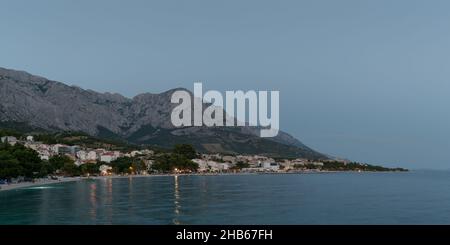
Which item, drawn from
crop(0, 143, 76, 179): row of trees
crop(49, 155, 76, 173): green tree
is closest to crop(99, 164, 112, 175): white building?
crop(49, 155, 76, 173): green tree

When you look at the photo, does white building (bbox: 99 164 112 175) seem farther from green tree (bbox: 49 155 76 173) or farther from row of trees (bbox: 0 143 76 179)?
row of trees (bbox: 0 143 76 179)

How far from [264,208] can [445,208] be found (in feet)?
73.1

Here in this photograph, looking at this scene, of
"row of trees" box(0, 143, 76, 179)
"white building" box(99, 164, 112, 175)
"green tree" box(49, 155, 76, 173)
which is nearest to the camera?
"row of trees" box(0, 143, 76, 179)

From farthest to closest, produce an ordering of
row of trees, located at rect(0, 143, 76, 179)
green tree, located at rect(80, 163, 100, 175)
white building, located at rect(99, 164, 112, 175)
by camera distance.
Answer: white building, located at rect(99, 164, 112, 175) → green tree, located at rect(80, 163, 100, 175) → row of trees, located at rect(0, 143, 76, 179)

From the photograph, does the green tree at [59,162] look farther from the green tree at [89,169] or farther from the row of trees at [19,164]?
the row of trees at [19,164]

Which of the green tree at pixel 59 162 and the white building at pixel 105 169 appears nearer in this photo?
the green tree at pixel 59 162

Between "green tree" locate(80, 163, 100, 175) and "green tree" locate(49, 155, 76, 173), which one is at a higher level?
"green tree" locate(49, 155, 76, 173)

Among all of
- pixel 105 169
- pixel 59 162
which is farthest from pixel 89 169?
pixel 59 162

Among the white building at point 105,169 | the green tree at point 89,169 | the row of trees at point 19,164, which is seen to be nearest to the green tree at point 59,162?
the green tree at point 89,169

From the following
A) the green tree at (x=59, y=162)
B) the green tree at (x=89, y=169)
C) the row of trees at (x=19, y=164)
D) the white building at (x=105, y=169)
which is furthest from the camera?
the white building at (x=105, y=169)

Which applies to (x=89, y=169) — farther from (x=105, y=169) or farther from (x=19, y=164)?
(x=19, y=164)
